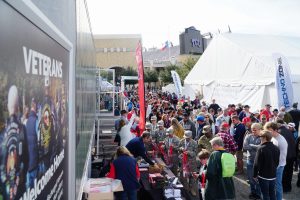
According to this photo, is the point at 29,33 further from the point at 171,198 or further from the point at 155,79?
the point at 155,79

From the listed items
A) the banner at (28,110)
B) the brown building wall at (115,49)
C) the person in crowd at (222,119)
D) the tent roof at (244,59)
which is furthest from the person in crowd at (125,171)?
the brown building wall at (115,49)

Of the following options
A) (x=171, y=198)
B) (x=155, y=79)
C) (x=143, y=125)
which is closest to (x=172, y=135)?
(x=143, y=125)

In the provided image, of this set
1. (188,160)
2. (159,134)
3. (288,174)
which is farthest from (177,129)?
(288,174)

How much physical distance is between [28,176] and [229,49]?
20983 mm

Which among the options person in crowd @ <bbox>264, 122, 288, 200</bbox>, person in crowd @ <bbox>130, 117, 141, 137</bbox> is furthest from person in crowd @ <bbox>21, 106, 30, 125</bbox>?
person in crowd @ <bbox>130, 117, 141, 137</bbox>

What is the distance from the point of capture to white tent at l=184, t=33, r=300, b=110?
54.3ft

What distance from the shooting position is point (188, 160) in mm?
7461

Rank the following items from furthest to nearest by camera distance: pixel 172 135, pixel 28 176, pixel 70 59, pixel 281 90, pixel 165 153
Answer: pixel 281 90 < pixel 165 153 < pixel 172 135 < pixel 70 59 < pixel 28 176

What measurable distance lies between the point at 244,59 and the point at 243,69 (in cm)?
60

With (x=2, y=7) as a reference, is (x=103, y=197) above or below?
below

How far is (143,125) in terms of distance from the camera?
836 cm

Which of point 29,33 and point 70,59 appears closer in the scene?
point 29,33

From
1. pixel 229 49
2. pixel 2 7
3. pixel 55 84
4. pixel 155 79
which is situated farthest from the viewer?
pixel 155 79

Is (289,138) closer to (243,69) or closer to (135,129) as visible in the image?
(135,129)
